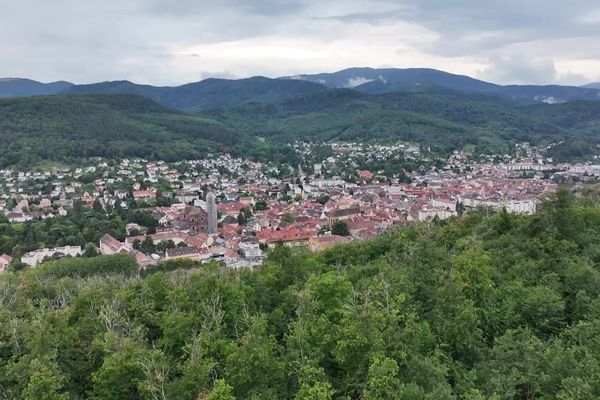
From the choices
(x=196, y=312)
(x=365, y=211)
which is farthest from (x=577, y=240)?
(x=365, y=211)

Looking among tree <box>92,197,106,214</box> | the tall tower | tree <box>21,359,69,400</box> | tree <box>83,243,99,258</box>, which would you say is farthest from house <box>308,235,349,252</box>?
tree <box>21,359,69,400</box>

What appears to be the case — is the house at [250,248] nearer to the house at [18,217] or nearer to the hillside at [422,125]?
the house at [18,217]

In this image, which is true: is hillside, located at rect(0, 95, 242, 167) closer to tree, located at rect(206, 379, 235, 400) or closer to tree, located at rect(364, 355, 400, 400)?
tree, located at rect(206, 379, 235, 400)

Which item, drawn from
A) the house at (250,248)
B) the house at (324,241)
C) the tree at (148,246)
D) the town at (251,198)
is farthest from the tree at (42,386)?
the tree at (148,246)

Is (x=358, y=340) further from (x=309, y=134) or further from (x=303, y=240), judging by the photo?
(x=309, y=134)

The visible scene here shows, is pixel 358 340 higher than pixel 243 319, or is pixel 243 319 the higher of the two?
pixel 358 340
